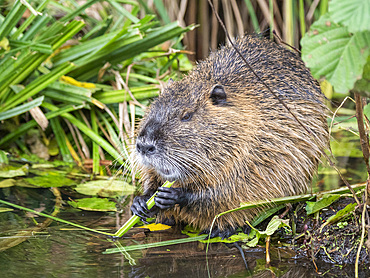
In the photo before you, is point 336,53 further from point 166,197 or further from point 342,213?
point 166,197

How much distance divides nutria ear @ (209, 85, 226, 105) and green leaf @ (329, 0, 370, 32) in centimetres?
140

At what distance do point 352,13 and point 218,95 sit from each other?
1.47m

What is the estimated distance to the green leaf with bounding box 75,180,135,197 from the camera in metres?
3.73

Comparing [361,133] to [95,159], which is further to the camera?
[95,159]

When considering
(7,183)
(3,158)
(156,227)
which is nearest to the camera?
(156,227)

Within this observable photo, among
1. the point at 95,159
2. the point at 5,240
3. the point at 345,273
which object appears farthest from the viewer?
the point at 95,159

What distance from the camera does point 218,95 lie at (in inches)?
120

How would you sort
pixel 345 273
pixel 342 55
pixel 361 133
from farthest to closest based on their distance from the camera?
1. pixel 345 273
2. pixel 361 133
3. pixel 342 55

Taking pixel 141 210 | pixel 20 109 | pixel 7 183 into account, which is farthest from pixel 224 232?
pixel 20 109

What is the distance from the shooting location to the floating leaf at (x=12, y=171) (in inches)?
151

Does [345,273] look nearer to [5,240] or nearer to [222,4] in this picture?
[5,240]

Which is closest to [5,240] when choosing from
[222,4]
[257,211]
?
[257,211]

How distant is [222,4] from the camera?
6348 millimetres

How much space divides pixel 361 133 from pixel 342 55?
656 millimetres
